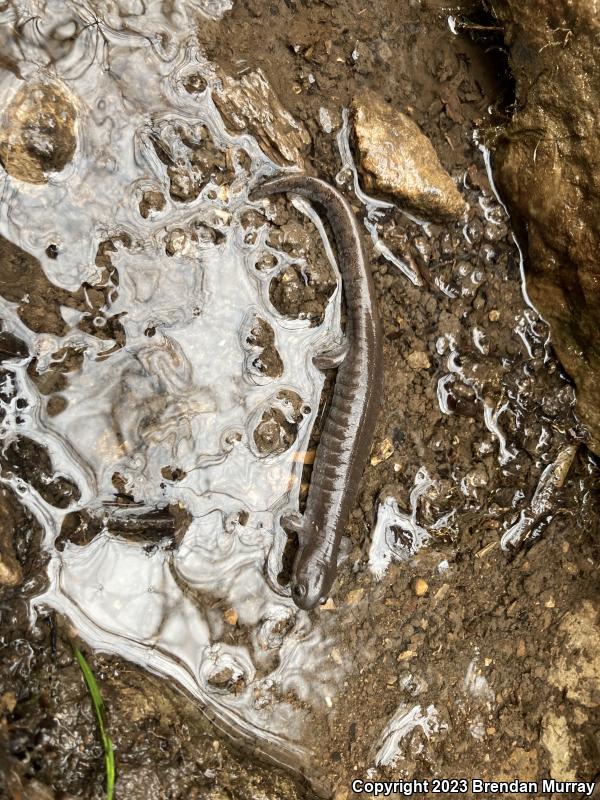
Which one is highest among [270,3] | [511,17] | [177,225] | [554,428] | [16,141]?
[511,17]

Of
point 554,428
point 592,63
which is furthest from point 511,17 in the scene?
point 554,428

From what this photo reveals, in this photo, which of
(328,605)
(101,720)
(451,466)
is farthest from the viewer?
(451,466)

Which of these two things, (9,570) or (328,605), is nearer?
(9,570)

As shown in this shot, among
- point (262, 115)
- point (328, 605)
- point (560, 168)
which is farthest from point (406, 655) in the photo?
point (262, 115)

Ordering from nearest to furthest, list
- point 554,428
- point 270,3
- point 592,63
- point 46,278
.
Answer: point 592,63, point 46,278, point 270,3, point 554,428

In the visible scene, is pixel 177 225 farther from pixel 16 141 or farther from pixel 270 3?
pixel 270 3

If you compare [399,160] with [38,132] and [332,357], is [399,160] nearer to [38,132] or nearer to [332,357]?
[332,357]

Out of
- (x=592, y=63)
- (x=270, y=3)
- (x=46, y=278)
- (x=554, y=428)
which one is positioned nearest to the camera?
(x=592, y=63)
